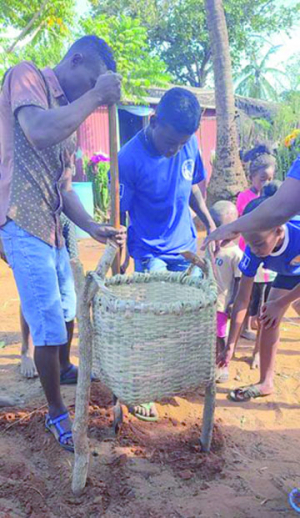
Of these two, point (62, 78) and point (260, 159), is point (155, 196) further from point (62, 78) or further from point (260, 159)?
point (260, 159)

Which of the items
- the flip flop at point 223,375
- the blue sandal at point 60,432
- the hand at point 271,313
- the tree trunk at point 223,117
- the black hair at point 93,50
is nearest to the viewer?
the black hair at point 93,50

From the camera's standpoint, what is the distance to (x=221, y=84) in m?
7.88

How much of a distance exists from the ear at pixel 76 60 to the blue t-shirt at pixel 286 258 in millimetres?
1390

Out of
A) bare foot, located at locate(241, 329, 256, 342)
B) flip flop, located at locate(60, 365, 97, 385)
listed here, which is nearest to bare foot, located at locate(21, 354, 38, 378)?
flip flop, located at locate(60, 365, 97, 385)

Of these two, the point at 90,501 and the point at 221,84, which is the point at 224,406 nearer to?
the point at 90,501

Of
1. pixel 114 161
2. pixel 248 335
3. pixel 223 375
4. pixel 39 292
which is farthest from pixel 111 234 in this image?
pixel 248 335

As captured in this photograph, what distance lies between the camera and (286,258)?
2.87 metres

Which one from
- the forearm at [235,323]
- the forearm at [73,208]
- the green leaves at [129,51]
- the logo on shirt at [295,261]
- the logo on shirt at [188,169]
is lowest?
the forearm at [235,323]

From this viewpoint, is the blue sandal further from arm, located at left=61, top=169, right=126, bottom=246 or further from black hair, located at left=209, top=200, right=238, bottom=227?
black hair, located at left=209, top=200, right=238, bottom=227

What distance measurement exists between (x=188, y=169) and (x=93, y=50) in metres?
0.97

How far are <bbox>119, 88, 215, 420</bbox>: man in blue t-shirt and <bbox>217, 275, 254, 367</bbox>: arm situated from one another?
385 mm

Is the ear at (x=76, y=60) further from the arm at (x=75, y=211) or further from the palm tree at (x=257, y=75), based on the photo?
the palm tree at (x=257, y=75)

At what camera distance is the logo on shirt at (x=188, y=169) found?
3.03m

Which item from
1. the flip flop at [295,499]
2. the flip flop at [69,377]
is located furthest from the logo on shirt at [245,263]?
the flip flop at [295,499]
